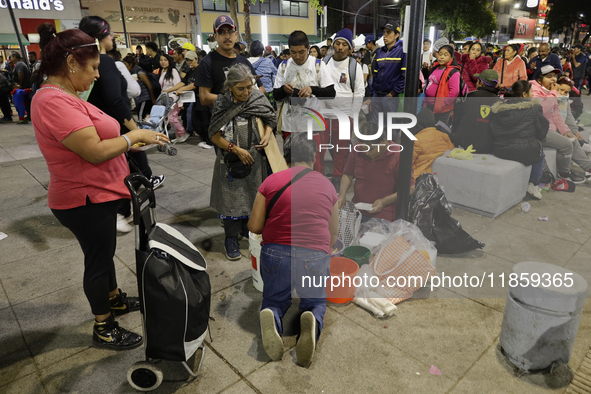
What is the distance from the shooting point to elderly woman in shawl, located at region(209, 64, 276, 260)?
350 centimetres

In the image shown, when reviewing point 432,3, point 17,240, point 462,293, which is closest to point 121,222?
→ point 17,240

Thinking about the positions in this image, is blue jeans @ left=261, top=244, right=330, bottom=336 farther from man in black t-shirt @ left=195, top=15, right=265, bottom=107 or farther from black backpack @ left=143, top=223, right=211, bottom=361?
man in black t-shirt @ left=195, top=15, right=265, bottom=107

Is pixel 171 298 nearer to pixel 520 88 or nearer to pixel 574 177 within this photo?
pixel 520 88

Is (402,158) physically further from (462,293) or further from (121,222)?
(121,222)

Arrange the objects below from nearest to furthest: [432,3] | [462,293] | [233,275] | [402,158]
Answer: [462,293] → [233,275] → [402,158] → [432,3]

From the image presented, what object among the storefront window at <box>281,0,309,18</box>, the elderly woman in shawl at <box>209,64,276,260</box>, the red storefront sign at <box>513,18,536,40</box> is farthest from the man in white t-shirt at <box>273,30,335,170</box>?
the red storefront sign at <box>513,18,536,40</box>

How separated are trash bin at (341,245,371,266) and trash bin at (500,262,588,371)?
1.17 m

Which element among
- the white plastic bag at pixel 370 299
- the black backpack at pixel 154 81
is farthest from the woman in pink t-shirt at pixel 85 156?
the black backpack at pixel 154 81

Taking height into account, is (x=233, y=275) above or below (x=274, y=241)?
below

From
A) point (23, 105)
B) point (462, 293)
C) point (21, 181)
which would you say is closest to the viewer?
point (462, 293)

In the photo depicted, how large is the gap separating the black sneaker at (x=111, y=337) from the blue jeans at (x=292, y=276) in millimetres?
922

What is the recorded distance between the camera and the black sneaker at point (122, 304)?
116 inches

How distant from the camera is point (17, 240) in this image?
4.29 meters

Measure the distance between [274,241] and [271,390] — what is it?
896mm
